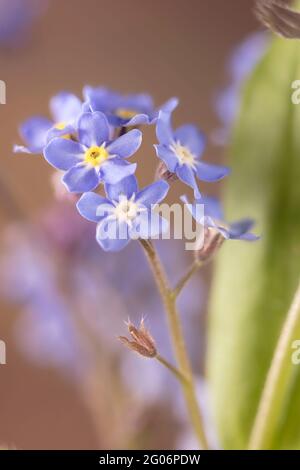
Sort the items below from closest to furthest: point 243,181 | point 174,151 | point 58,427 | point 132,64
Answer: point 174,151 < point 243,181 < point 58,427 < point 132,64

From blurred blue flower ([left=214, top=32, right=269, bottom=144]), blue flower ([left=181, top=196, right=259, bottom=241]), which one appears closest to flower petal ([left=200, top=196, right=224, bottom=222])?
blue flower ([left=181, top=196, right=259, bottom=241])

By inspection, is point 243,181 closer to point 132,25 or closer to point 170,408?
point 170,408

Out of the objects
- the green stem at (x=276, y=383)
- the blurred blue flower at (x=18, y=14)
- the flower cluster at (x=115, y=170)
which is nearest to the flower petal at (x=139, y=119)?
the flower cluster at (x=115, y=170)

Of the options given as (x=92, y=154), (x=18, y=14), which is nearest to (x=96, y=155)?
(x=92, y=154)

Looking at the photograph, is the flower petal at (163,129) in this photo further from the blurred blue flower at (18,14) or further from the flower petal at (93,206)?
the blurred blue flower at (18,14)

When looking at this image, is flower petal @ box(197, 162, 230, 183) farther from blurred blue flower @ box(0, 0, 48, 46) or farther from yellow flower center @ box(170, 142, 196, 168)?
blurred blue flower @ box(0, 0, 48, 46)

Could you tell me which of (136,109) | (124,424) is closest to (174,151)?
(136,109)
